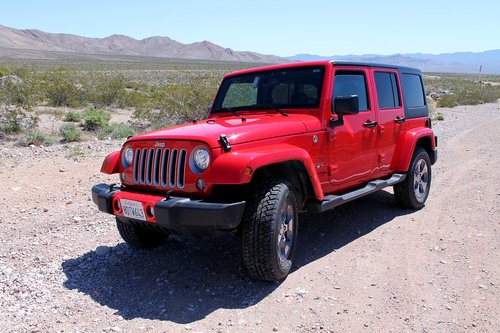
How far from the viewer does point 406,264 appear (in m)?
4.71

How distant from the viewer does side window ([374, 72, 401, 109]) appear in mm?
6004

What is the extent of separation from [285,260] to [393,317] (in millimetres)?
1029

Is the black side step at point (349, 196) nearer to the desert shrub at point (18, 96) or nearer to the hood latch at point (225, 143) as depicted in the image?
the hood latch at point (225, 143)

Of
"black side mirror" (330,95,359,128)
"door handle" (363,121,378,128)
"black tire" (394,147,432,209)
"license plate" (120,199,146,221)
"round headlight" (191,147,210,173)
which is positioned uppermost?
"black side mirror" (330,95,359,128)

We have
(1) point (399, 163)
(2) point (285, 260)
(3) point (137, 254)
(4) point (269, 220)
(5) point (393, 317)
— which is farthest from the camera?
(1) point (399, 163)

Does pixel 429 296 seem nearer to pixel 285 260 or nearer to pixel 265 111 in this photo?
pixel 285 260

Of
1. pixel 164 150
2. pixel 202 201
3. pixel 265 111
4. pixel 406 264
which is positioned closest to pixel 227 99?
pixel 265 111

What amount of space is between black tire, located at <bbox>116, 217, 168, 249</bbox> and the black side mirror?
6.77 feet

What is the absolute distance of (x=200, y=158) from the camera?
3.99m

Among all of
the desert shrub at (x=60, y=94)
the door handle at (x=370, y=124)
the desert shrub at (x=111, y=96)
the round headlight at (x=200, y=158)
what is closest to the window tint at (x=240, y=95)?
the door handle at (x=370, y=124)

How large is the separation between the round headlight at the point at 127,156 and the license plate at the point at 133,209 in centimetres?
44

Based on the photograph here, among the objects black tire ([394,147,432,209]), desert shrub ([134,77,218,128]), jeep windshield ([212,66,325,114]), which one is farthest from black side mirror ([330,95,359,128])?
desert shrub ([134,77,218,128])

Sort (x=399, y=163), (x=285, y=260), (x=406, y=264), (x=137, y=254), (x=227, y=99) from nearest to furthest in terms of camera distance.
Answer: (x=285, y=260) < (x=406, y=264) < (x=137, y=254) < (x=227, y=99) < (x=399, y=163)

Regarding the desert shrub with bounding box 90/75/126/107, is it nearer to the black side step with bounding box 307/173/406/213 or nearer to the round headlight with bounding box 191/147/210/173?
the black side step with bounding box 307/173/406/213
